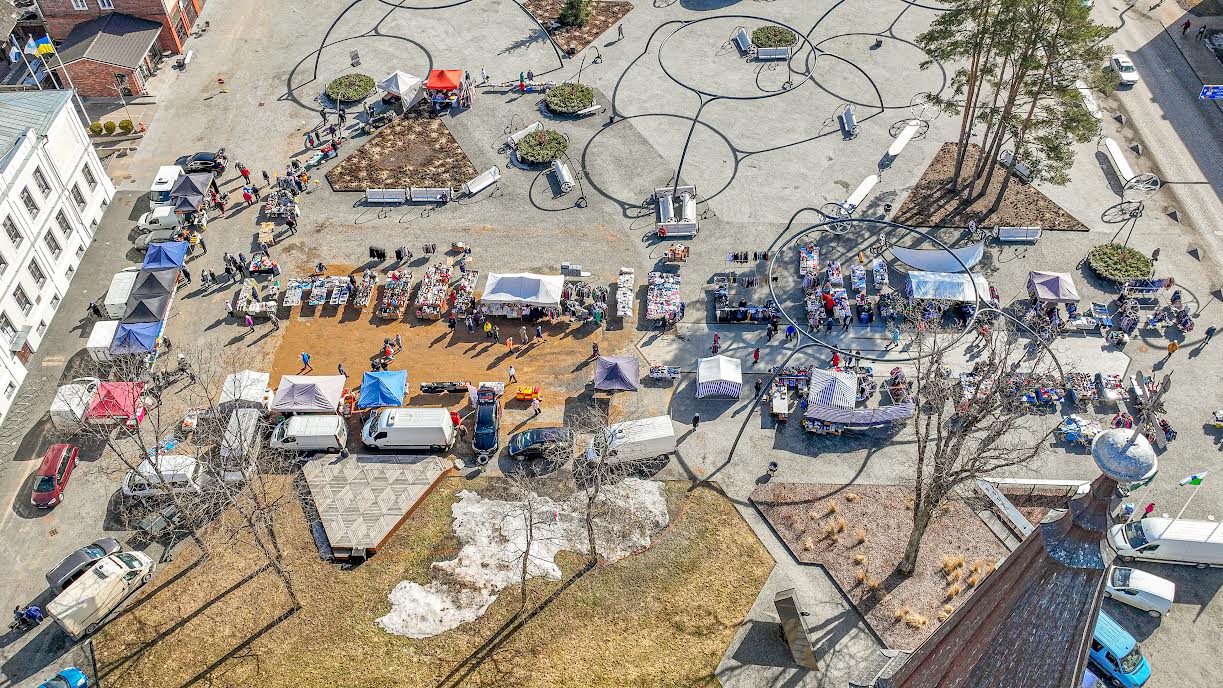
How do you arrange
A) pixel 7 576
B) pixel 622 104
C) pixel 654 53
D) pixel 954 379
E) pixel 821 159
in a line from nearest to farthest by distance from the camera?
pixel 7 576
pixel 954 379
pixel 821 159
pixel 622 104
pixel 654 53

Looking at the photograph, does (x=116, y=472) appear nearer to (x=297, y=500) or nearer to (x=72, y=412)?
(x=72, y=412)

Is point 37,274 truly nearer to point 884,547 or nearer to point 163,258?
point 163,258

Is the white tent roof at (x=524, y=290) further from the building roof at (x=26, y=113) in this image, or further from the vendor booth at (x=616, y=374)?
the building roof at (x=26, y=113)

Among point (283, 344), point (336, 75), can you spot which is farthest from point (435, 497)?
point (336, 75)

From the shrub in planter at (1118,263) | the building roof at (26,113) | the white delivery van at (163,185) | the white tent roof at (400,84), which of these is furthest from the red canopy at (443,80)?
the shrub in planter at (1118,263)

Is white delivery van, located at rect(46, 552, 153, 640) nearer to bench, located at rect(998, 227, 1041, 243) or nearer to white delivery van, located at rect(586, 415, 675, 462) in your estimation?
white delivery van, located at rect(586, 415, 675, 462)

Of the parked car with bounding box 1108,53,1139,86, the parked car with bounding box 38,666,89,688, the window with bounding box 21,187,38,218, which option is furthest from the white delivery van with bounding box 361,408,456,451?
the parked car with bounding box 1108,53,1139,86

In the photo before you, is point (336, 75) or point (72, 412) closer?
point (72, 412)
